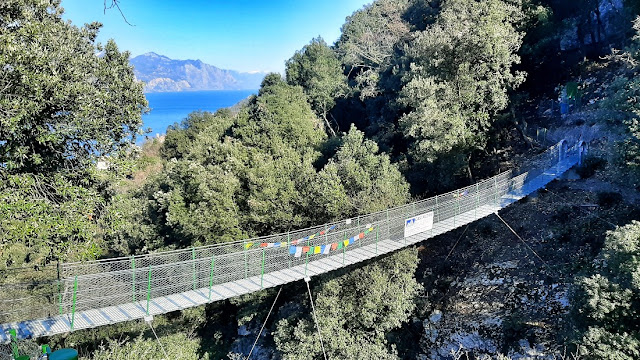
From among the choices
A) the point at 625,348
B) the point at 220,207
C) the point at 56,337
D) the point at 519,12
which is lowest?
the point at 56,337

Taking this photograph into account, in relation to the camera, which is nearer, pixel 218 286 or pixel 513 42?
pixel 218 286

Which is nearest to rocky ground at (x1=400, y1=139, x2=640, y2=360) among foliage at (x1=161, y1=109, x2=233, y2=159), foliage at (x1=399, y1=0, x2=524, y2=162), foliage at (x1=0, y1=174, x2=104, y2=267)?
foliage at (x1=399, y1=0, x2=524, y2=162)

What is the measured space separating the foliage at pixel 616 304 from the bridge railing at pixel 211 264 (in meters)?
4.23

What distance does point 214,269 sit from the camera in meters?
9.08

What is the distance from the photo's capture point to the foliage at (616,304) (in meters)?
6.94

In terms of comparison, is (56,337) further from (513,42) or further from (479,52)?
(513,42)

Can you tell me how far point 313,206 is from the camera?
14227 mm

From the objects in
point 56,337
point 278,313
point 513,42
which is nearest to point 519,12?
point 513,42

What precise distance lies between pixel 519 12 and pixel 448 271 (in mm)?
11120

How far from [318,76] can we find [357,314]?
23.0 meters

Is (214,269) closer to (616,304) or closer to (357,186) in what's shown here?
(357,186)

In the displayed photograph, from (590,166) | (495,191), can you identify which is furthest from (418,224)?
(590,166)

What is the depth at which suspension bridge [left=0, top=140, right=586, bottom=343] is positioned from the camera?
755 cm

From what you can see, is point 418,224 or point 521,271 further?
point 521,271
